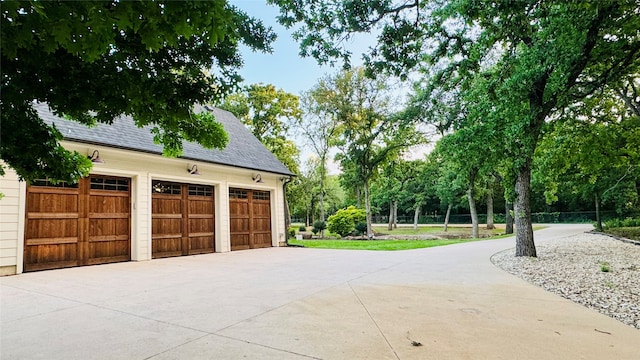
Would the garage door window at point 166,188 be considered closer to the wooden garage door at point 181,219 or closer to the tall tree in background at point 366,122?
the wooden garage door at point 181,219

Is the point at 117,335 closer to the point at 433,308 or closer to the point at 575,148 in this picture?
the point at 433,308

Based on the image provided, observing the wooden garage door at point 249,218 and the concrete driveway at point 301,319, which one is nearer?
the concrete driveway at point 301,319

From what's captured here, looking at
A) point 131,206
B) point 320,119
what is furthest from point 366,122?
point 131,206

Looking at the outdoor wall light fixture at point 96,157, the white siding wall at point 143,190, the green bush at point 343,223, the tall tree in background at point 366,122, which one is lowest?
the green bush at point 343,223

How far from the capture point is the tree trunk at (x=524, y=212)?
8195 mm

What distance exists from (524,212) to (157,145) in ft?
32.3

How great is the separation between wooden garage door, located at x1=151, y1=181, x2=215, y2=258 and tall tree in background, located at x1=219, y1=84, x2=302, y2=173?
10368mm

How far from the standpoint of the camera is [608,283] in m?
5.38

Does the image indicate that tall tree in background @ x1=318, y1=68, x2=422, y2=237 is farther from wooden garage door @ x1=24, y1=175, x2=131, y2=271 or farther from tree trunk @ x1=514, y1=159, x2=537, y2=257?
wooden garage door @ x1=24, y1=175, x2=131, y2=271

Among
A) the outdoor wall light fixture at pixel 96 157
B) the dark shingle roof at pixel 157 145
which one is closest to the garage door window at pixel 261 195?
the dark shingle roof at pixel 157 145

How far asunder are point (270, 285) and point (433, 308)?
2.56 meters

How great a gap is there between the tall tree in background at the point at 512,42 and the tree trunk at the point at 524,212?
2 centimetres

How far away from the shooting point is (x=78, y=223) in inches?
303

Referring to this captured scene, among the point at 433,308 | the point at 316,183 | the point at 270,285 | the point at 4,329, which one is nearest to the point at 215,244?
the point at 270,285
